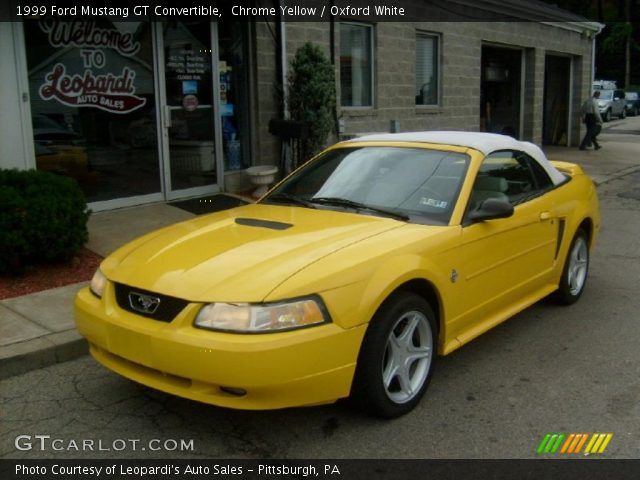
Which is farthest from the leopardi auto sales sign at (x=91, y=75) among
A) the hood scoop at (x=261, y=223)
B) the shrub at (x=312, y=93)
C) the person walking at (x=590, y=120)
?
the person walking at (x=590, y=120)

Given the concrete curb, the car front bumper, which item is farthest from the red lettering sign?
the car front bumper

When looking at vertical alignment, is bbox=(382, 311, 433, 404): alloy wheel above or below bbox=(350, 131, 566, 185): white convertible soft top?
below

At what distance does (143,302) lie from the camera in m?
3.54

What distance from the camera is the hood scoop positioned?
4.19 meters

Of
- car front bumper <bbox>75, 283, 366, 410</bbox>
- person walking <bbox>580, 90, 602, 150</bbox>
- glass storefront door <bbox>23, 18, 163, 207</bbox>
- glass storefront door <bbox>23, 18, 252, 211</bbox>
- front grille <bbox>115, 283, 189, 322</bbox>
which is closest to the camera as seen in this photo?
car front bumper <bbox>75, 283, 366, 410</bbox>

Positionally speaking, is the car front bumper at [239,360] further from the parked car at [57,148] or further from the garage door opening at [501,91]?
the garage door opening at [501,91]

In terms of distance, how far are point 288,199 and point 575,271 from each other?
2.75m

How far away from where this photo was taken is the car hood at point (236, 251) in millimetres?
3395

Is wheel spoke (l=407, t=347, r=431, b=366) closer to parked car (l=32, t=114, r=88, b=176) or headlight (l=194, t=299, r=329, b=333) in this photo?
headlight (l=194, t=299, r=329, b=333)

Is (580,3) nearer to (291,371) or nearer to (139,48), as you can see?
(139,48)

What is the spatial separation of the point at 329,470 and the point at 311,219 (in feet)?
5.27

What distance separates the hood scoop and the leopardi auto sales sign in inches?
187

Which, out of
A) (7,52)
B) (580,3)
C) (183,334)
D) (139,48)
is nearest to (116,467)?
(183,334)

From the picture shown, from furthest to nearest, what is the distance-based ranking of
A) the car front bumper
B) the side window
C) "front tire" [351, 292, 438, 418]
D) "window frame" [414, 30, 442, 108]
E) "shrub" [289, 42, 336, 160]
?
"window frame" [414, 30, 442, 108]
"shrub" [289, 42, 336, 160]
the side window
"front tire" [351, 292, 438, 418]
the car front bumper
